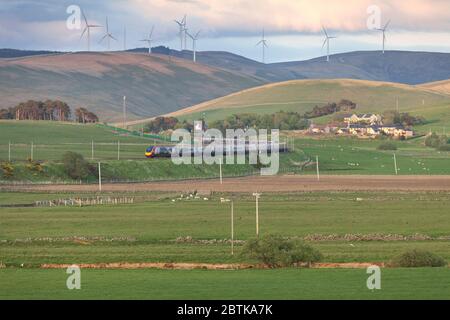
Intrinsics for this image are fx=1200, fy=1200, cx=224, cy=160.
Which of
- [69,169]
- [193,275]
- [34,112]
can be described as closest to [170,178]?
[69,169]

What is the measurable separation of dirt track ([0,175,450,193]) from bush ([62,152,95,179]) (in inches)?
156

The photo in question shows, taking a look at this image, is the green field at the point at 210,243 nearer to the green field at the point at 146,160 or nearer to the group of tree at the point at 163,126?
the green field at the point at 146,160

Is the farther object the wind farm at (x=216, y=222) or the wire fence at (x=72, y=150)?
the wire fence at (x=72, y=150)

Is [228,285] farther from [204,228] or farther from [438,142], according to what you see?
[438,142]

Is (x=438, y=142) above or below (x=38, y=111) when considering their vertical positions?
below

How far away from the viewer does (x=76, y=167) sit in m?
88.1

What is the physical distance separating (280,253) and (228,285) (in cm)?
662

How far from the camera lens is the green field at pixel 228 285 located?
1097 inches

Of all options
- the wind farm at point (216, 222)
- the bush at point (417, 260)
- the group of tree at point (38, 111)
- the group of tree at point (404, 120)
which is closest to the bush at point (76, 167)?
the wind farm at point (216, 222)

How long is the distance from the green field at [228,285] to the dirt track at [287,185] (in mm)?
44126

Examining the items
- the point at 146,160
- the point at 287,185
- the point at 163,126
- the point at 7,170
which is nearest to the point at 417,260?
the point at 287,185

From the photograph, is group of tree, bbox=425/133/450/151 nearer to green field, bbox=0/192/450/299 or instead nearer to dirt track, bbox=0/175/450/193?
dirt track, bbox=0/175/450/193

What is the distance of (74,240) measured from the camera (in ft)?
156

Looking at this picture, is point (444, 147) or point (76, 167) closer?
point (76, 167)
